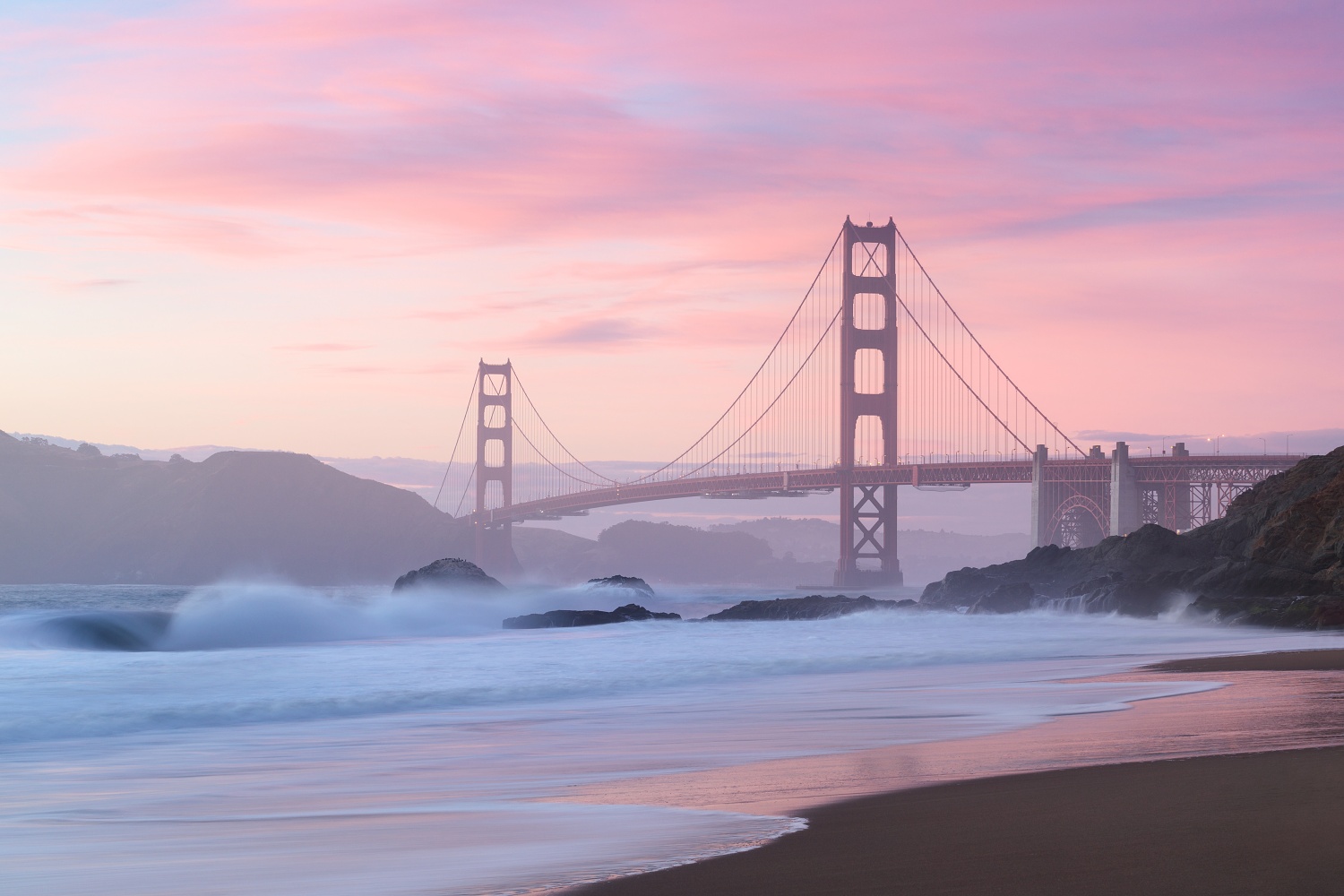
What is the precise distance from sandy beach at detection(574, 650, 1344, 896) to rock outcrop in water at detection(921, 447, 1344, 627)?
15.5 meters

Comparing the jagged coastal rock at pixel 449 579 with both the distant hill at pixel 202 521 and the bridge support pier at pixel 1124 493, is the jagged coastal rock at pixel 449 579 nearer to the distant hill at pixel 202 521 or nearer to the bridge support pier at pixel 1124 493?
the bridge support pier at pixel 1124 493

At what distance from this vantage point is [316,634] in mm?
25844

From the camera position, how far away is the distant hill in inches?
4353

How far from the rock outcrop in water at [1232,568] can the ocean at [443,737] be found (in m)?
3.20

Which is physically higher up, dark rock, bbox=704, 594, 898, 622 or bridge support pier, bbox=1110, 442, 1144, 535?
bridge support pier, bbox=1110, 442, 1144, 535

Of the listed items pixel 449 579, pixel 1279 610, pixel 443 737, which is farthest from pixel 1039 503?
pixel 443 737

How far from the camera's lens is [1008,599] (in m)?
31.1

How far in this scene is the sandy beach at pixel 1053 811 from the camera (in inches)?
139

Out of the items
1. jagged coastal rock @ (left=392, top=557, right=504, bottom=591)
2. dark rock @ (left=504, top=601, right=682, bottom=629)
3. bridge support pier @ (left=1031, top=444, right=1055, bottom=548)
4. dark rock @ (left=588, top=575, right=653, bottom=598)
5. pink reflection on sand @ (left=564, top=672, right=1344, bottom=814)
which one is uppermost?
bridge support pier @ (left=1031, top=444, right=1055, bottom=548)

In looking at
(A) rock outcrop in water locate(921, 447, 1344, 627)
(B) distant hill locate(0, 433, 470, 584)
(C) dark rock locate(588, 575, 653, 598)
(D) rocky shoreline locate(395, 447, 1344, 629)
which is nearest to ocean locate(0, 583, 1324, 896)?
(A) rock outcrop in water locate(921, 447, 1344, 627)

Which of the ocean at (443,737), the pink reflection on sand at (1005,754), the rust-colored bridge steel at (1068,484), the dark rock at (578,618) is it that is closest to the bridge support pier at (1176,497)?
the rust-colored bridge steel at (1068,484)

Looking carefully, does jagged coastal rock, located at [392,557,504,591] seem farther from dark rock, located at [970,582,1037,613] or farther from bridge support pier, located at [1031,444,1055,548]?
bridge support pier, located at [1031,444,1055,548]

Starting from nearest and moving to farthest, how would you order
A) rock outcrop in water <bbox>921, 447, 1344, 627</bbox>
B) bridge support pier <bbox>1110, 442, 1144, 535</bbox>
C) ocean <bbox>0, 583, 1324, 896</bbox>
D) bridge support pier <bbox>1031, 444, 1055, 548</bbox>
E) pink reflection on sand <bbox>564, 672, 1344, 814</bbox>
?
ocean <bbox>0, 583, 1324, 896</bbox>
pink reflection on sand <bbox>564, 672, 1344, 814</bbox>
rock outcrop in water <bbox>921, 447, 1344, 627</bbox>
bridge support pier <bbox>1110, 442, 1144, 535</bbox>
bridge support pier <bbox>1031, 444, 1055, 548</bbox>

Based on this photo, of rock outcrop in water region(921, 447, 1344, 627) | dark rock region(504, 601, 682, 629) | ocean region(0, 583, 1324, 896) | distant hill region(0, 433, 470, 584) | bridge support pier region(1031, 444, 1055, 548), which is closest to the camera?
ocean region(0, 583, 1324, 896)
